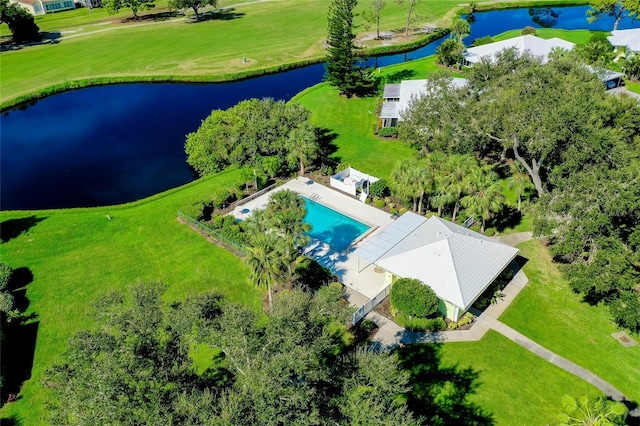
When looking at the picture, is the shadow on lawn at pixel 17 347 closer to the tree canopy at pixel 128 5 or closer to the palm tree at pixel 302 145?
the palm tree at pixel 302 145

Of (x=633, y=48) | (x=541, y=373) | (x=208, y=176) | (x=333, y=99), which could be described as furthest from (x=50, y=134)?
(x=633, y=48)

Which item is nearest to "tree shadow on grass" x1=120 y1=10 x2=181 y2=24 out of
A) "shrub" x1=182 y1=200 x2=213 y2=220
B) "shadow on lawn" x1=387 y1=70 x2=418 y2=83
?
"shadow on lawn" x1=387 y1=70 x2=418 y2=83

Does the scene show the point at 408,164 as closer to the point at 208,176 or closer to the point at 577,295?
the point at 577,295

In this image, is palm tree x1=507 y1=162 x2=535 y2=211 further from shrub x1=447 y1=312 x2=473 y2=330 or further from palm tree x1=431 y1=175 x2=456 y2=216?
shrub x1=447 y1=312 x2=473 y2=330

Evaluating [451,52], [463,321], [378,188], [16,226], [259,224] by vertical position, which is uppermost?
[451,52]

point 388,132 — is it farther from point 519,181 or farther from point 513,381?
point 513,381

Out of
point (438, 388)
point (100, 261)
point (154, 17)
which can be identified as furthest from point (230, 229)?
point (154, 17)

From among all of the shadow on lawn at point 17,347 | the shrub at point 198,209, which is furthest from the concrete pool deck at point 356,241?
the shadow on lawn at point 17,347
